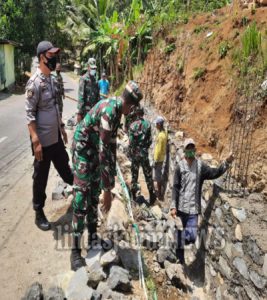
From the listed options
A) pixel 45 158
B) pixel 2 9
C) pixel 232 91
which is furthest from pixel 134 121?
pixel 2 9

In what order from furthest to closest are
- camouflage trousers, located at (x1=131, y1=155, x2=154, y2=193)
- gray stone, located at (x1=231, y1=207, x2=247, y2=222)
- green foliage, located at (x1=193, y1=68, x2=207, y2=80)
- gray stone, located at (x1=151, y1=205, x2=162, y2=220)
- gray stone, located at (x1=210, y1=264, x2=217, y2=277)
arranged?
green foliage, located at (x1=193, y1=68, x2=207, y2=80)
camouflage trousers, located at (x1=131, y1=155, x2=154, y2=193)
gray stone, located at (x1=151, y1=205, x2=162, y2=220)
gray stone, located at (x1=210, y1=264, x2=217, y2=277)
gray stone, located at (x1=231, y1=207, x2=247, y2=222)

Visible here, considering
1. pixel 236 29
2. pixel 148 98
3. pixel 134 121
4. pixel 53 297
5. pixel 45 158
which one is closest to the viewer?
pixel 53 297

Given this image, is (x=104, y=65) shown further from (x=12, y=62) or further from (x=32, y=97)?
(x=32, y=97)

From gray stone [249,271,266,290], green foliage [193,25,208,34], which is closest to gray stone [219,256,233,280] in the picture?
gray stone [249,271,266,290]

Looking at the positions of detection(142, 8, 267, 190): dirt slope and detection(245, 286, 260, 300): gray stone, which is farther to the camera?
detection(142, 8, 267, 190): dirt slope

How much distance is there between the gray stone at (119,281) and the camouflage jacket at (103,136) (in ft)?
3.08

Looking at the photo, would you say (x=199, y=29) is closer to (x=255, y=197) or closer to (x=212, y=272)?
(x=255, y=197)

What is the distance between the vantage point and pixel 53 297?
3.49 meters

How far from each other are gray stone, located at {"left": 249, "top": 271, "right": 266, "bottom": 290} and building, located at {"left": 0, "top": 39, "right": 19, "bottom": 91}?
21.0 metres

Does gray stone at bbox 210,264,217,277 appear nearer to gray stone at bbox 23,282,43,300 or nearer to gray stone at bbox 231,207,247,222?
gray stone at bbox 231,207,247,222

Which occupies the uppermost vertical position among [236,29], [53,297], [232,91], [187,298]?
[236,29]

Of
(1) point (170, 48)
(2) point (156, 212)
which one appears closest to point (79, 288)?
(2) point (156, 212)

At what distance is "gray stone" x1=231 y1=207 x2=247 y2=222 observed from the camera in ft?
13.6

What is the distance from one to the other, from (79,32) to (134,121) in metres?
21.0
